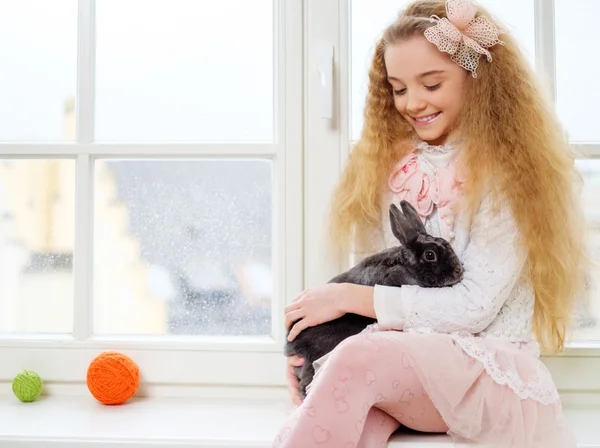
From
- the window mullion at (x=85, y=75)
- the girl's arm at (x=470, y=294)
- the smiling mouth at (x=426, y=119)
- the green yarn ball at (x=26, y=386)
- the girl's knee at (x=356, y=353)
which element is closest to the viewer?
the girl's knee at (x=356, y=353)

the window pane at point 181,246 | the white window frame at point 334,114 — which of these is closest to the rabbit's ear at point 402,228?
the white window frame at point 334,114

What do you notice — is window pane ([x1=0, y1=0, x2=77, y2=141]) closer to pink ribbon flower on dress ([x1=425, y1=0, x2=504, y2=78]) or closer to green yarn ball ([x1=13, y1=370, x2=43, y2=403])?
green yarn ball ([x1=13, y1=370, x2=43, y2=403])

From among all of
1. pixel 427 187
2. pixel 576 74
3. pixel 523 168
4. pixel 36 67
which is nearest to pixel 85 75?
pixel 36 67

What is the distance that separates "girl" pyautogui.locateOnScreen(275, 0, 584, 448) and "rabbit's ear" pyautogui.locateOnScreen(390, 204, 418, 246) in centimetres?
8

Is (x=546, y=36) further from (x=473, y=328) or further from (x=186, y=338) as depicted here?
(x=186, y=338)

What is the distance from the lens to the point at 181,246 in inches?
57.9

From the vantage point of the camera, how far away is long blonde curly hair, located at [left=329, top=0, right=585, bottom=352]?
1.15 m

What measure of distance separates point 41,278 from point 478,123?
97 centimetres

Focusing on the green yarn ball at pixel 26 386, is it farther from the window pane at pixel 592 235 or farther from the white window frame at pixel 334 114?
the window pane at pixel 592 235

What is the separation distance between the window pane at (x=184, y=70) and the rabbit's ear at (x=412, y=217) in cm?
43

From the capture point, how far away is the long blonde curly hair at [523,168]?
1.15m

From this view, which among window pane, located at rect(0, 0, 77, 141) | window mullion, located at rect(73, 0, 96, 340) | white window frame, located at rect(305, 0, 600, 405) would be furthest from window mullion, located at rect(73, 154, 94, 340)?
white window frame, located at rect(305, 0, 600, 405)

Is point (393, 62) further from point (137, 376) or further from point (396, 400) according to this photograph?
point (137, 376)

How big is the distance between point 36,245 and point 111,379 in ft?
1.25
